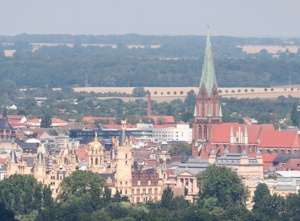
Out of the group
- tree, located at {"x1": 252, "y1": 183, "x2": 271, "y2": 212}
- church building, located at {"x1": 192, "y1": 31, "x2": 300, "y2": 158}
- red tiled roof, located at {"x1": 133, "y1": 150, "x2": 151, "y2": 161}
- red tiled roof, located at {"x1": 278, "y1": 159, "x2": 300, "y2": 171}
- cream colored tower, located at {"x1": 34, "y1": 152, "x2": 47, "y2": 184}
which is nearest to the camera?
tree, located at {"x1": 252, "y1": 183, "x2": 271, "y2": 212}

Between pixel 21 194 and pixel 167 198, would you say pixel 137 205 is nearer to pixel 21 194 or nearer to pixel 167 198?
pixel 167 198

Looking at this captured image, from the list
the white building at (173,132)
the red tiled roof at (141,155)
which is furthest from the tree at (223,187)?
the white building at (173,132)

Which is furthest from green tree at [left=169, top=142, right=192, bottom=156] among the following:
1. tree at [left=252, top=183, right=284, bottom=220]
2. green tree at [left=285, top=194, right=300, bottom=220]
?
green tree at [left=285, top=194, right=300, bottom=220]

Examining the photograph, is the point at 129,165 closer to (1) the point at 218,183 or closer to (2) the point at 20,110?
(1) the point at 218,183

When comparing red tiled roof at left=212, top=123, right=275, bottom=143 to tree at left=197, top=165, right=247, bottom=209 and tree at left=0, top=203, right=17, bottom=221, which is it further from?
tree at left=0, top=203, right=17, bottom=221

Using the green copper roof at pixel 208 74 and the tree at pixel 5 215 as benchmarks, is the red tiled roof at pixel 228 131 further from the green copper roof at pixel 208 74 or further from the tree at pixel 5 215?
the tree at pixel 5 215

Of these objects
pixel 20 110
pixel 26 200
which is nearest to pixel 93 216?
pixel 26 200
